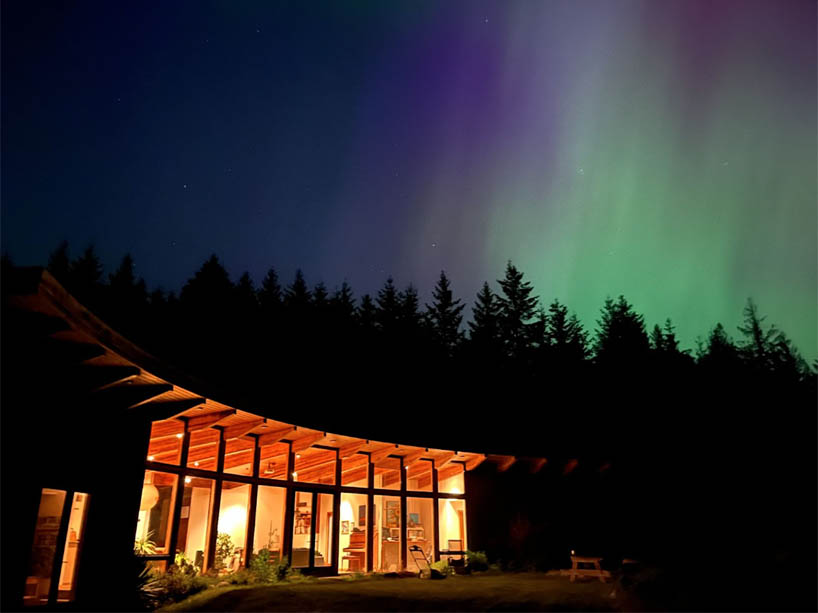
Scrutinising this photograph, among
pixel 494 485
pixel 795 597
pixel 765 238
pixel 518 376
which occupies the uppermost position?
pixel 765 238


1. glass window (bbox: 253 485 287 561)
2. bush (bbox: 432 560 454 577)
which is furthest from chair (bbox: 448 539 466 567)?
glass window (bbox: 253 485 287 561)

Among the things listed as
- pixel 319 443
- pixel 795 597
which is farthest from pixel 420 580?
pixel 795 597

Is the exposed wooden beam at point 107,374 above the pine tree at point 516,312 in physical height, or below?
below

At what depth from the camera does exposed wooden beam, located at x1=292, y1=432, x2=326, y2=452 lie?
10.6 meters

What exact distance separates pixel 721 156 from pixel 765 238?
8.33 metres

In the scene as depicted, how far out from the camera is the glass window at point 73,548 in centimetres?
676

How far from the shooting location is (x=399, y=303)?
2895cm

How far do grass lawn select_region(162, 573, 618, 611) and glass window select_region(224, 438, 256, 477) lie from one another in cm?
287

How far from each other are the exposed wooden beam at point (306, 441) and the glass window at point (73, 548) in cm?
441

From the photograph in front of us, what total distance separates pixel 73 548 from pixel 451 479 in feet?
32.0

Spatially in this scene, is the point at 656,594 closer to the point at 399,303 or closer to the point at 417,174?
the point at 399,303

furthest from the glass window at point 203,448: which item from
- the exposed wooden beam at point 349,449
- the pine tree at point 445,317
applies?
the pine tree at point 445,317

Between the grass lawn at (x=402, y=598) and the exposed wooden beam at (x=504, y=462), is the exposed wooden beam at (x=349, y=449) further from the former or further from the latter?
the exposed wooden beam at (x=504, y=462)

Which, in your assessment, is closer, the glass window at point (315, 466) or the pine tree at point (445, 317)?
the glass window at point (315, 466)
